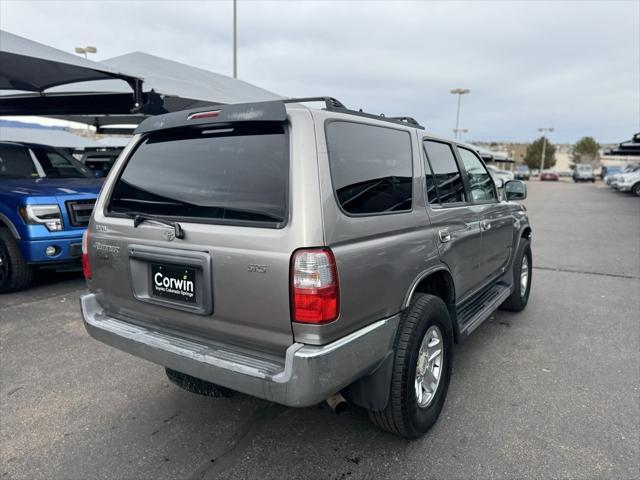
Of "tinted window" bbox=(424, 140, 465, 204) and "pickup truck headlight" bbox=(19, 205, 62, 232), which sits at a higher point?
"tinted window" bbox=(424, 140, 465, 204)

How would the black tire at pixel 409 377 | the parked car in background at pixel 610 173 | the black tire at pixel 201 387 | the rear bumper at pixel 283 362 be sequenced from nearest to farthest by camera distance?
the rear bumper at pixel 283 362 < the black tire at pixel 409 377 < the black tire at pixel 201 387 < the parked car in background at pixel 610 173

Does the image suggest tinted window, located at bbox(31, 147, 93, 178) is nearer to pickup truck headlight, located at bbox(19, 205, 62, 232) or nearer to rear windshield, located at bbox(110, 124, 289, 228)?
pickup truck headlight, located at bbox(19, 205, 62, 232)

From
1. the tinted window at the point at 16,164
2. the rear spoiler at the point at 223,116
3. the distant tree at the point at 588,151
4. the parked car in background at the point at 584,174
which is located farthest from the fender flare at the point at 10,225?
the distant tree at the point at 588,151

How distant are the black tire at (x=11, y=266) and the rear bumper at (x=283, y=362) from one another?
145 inches

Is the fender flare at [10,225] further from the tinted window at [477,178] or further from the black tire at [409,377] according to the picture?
the tinted window at [477,178]

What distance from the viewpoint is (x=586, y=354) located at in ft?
12.5

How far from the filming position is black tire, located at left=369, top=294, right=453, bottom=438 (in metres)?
2.34

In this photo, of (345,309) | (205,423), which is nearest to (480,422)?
(345,309)

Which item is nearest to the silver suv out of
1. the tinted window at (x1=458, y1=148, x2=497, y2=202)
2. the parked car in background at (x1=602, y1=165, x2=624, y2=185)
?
the tinted window at (x1=458, y1=148, x2=497, y2=202)

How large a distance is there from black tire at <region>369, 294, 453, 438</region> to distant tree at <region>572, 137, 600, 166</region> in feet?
278

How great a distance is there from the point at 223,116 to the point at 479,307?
101 inches

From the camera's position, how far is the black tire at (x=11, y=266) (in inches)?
205

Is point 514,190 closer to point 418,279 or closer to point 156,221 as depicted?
point 418,279

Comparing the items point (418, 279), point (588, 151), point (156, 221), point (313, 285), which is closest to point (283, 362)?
point (313, 285)
